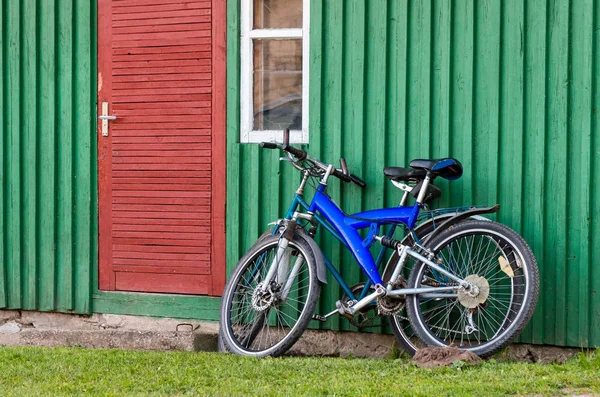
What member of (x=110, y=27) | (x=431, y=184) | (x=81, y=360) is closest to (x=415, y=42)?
(x=431, y=184)

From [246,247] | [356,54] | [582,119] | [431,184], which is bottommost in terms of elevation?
[246,247]

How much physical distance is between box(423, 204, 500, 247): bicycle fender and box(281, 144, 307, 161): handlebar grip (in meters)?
1.00

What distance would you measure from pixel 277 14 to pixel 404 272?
6.82 feet

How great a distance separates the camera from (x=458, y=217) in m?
6.20

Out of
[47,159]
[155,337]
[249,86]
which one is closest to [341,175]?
[249,86]

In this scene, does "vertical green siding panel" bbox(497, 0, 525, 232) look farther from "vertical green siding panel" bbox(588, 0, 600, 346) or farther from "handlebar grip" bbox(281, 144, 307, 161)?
"handlebar grip" bbox(281, 144, 307, 161)

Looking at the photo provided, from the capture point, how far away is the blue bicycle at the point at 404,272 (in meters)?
6.05

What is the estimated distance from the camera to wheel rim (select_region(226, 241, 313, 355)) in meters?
6.56

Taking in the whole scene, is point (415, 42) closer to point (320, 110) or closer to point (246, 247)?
point (320, 110)

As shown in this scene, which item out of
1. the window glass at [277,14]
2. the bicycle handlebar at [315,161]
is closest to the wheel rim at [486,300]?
the bicycle handlebar at [315,161]

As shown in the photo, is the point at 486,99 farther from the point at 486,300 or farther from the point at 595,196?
the point at 486,300

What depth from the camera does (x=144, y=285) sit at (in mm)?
7484

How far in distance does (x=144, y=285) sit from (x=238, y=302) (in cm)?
100

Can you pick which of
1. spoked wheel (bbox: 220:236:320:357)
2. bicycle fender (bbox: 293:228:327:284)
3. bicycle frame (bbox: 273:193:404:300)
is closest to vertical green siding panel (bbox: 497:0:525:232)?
bicycle frame (bbox: 273:193:404:300)
